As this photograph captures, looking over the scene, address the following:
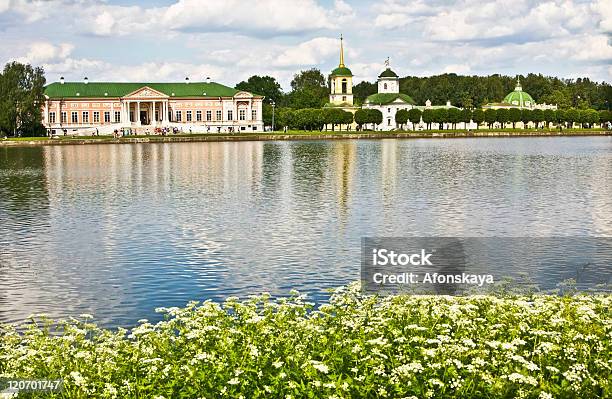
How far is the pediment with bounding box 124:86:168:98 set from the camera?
339 ft

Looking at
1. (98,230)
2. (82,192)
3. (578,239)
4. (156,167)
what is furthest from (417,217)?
(156,167)

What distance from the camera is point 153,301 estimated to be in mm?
12953

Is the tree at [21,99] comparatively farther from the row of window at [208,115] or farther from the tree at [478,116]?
the tree at [478,116]

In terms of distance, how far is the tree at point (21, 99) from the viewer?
80312 mm

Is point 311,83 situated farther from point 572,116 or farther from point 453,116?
point 572,116

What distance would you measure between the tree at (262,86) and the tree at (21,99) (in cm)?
4709

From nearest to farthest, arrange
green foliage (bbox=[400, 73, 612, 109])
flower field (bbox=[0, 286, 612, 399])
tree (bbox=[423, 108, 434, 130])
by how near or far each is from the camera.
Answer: flower field (bbox=[0, 286, 612, 399]) → tree (bbox=[423, 108, 434, 130]) → green foliage (bbox=[400, 73, 612, 109])

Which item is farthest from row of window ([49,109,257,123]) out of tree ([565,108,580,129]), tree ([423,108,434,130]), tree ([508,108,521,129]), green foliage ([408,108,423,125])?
tree ([565,108,580,129])

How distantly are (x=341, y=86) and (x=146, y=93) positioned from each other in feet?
120

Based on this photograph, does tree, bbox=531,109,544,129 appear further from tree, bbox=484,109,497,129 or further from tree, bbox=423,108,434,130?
tree, bbox=423,108,434,130

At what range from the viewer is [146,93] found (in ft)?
341

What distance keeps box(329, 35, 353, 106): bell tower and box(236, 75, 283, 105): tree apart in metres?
8.88

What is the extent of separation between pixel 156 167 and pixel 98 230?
23327 millimetres

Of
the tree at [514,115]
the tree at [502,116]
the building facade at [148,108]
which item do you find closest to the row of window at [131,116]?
the building facade at [148,108]
